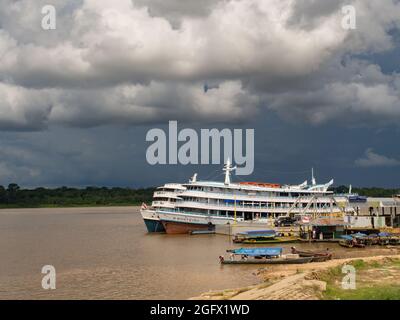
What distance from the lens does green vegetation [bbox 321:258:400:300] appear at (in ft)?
76.9

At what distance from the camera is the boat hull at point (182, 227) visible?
6781 cm

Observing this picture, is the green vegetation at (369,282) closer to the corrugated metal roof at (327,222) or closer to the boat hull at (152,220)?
the corrugated metal roof at (327,222)

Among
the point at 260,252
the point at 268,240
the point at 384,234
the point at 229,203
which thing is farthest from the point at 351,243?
the point at 229,203

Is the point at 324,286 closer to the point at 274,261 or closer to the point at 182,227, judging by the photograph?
the point at 274,261

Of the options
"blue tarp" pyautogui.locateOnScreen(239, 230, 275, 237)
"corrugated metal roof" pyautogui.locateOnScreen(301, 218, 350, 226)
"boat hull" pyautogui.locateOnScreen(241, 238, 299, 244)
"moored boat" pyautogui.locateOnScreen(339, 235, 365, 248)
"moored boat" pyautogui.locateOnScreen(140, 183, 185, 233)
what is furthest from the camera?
"moored boat" pyautogui.locateOnScreen(140, 183, 185, 233)

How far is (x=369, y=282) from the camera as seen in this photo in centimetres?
2794

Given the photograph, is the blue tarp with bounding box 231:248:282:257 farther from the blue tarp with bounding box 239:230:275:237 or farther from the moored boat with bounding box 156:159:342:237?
the moored boat with bounding box 156:159:342:237

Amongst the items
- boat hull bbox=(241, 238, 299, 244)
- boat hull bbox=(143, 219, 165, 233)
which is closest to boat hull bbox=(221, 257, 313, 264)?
boat hull bbox=(241, 238, 299, 244)

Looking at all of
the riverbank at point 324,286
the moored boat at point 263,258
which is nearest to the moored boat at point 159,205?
the moored boat at point 263,258

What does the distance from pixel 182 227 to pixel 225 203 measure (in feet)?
23.2

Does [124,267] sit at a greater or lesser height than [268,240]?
lesser

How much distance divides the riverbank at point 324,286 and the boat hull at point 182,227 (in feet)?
109
